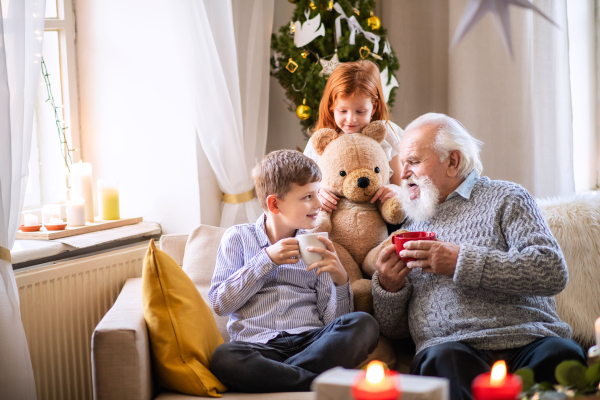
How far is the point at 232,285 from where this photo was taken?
1654mm

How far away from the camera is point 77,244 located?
2.10 m

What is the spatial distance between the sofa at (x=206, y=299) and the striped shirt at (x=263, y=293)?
0.66 feet

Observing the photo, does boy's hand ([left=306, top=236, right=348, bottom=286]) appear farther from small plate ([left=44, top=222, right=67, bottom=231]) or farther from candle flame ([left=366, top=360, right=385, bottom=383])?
small plate ([left=44, top=222, right=67, bottom=231])

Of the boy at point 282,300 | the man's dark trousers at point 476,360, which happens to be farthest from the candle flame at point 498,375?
the boy at point 282,300

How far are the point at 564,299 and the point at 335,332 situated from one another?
885 mm

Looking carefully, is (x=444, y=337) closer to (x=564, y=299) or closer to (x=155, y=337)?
(x=564, y=299)


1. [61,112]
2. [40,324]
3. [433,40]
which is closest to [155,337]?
[40,324]

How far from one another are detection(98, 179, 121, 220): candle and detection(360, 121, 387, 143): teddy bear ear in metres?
1.17

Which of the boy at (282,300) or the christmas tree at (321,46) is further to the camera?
the christmas tree at (321,46)

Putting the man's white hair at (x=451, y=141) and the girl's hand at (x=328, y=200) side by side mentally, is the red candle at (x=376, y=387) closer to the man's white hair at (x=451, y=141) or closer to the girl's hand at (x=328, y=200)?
the man's white hair at (x=451, y=141)

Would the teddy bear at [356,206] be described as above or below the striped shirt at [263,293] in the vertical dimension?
above

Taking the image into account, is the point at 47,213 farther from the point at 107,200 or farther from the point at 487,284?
the point at 487,284

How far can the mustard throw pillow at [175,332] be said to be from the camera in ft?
4.80

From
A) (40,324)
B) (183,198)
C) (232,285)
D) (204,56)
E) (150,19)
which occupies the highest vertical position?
(150,19)
